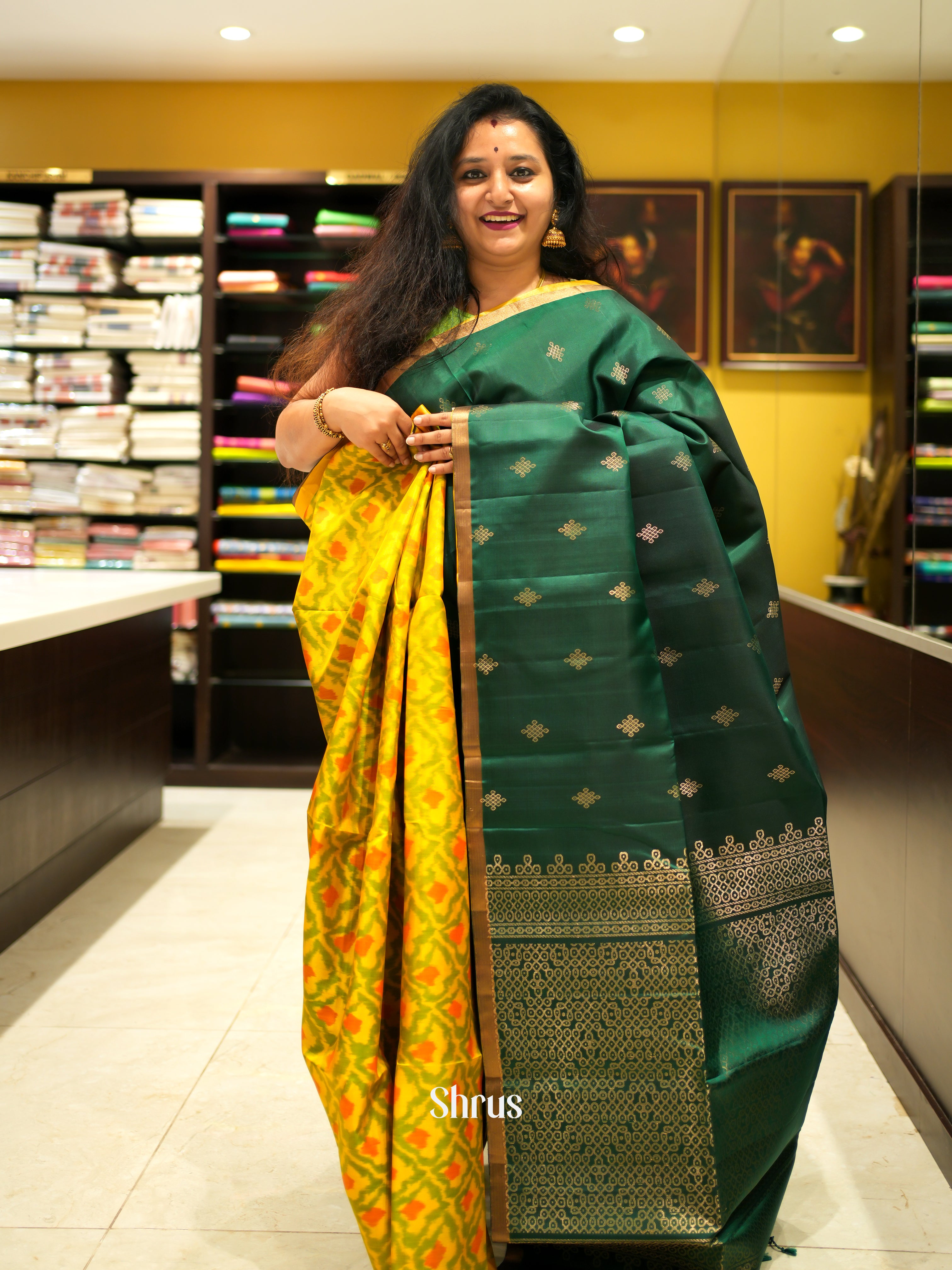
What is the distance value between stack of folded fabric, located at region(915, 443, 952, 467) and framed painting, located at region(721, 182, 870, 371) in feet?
1.41

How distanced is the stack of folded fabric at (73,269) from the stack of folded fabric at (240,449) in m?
0.73

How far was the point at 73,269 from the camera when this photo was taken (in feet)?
13.5

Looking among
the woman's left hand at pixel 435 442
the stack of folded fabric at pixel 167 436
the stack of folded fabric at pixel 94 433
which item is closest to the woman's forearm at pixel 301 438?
the woman's left hand at pixel 435 442

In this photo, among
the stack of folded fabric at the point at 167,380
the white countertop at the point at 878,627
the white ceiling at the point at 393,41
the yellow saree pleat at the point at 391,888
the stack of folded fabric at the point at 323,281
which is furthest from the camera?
the stack of folded fabric at the point at 167,380

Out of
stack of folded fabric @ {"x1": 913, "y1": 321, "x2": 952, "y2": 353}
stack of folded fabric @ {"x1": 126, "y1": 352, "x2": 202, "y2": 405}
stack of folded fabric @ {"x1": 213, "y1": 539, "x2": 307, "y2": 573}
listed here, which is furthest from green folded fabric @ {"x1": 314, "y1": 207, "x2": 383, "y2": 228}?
stack of folded fabric @ {"x1": 913, "y1": 321, "x2": 952, "y2": 353}

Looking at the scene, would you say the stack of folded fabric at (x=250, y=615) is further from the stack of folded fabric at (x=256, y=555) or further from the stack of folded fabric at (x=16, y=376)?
the stack of folded fabric at (x=16, y=376)

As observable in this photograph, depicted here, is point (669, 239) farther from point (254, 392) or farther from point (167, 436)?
point (167, 436)

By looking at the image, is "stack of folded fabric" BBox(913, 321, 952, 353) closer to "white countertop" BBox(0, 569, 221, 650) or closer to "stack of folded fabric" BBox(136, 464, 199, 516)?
"white countertop" BBox(0, 569, 221, 650)

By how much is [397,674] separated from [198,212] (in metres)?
3.42

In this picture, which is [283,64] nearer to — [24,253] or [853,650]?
[24,253]

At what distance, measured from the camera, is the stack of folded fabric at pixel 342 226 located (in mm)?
4090

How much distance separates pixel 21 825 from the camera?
2.56 m

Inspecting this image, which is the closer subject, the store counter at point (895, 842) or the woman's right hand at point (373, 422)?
the woman's right hand at point (373, 422)

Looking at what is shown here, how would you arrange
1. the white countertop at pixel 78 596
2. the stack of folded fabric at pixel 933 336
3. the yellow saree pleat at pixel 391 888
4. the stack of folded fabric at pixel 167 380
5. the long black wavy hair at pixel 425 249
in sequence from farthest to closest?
the stack of folded fabric at pixel 167 380, the white countertop at pixel 78 596, the stack of folded fabric at pixel 933 336, the long black wavy hair at pixel 425 249, the yellow saree pleat at pixel 391 888
